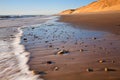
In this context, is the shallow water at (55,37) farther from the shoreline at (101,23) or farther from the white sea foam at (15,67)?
the white sea foam at (15,67)

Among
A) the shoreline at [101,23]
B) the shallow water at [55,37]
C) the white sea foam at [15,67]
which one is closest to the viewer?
the white sea foam at [15,67]

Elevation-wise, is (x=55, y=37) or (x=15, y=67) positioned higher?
(x=15, y=67)

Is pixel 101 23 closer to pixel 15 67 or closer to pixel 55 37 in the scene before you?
pixel 55 37

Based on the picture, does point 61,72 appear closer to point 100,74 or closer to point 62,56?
point 100,74

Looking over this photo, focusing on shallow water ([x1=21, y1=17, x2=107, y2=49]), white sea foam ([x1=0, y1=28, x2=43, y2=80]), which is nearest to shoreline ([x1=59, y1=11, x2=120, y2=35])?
shallow water ([x1=21, y1=17, x2=107, y2=49])

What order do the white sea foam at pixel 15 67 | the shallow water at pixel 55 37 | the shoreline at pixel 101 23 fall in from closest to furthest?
1. the white sea foam at pixel 15 67
2. the shallow water at pixel 55 37
3. the shoreline at pixel 101 23

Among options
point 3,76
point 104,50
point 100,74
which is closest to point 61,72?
point 100,74

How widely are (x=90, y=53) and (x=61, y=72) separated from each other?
6.58 feet

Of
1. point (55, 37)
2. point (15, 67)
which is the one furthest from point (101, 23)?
point (15, 67)

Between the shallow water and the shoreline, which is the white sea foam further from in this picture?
the shoreline

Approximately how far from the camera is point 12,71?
5.17 metres

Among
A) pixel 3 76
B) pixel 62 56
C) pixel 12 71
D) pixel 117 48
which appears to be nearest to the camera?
pixel 3 76

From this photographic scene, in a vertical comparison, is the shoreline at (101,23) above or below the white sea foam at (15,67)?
below

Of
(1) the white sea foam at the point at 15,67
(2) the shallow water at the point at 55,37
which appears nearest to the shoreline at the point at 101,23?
(2) the shallow water at the point at 55,37
